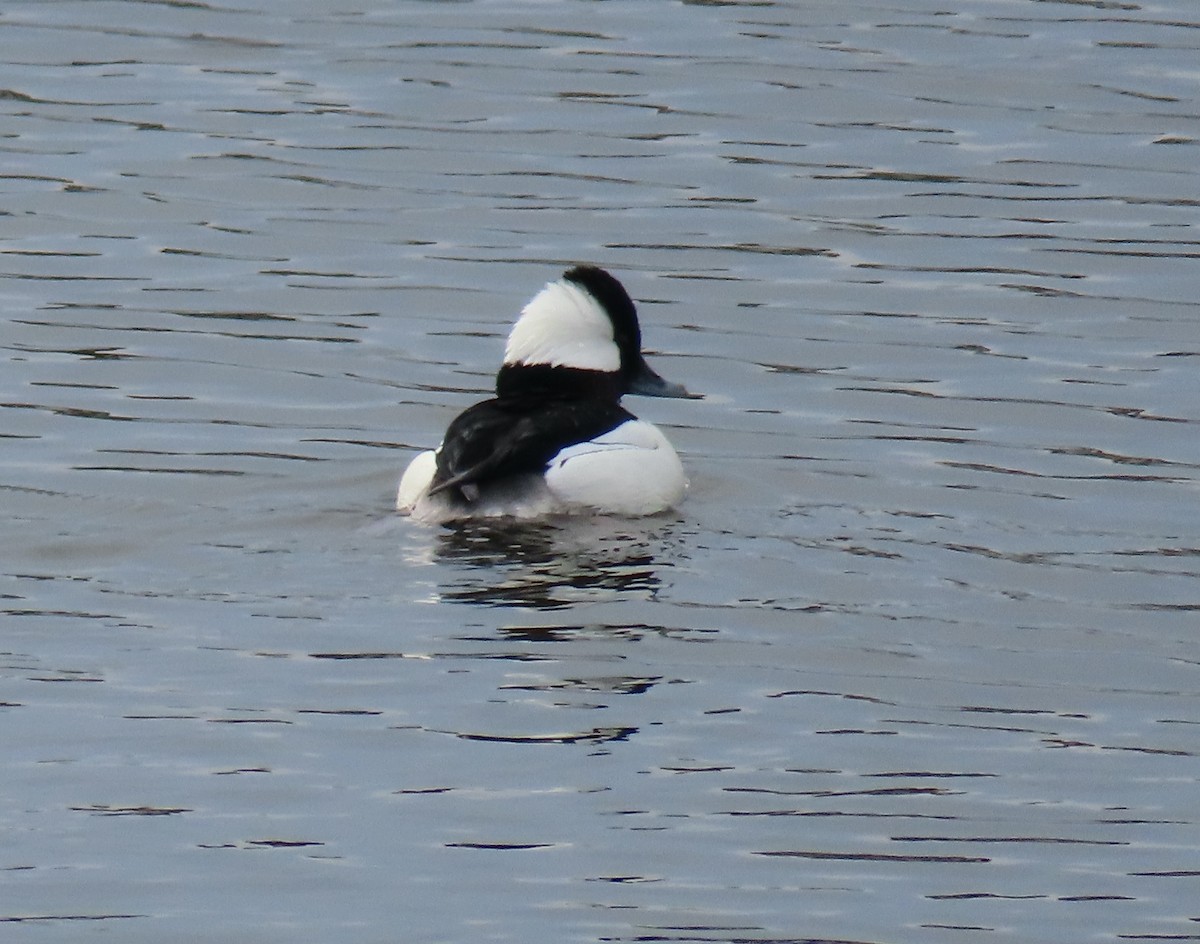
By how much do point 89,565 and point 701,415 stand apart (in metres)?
3.19

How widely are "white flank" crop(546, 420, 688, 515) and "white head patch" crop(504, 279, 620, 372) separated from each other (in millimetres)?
393

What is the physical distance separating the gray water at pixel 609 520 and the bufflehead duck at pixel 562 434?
0.13 metres

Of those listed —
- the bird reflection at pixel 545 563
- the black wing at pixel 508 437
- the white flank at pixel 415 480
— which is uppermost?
the black wing at pixel 508 437

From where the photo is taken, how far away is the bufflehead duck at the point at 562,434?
28.0 feet

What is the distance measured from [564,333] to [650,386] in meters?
0.59

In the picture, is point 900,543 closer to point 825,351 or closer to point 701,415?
point 701,415

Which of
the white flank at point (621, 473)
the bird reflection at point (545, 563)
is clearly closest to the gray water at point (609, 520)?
the bird reflection at point (545, 563)

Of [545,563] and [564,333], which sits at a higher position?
[564,333]

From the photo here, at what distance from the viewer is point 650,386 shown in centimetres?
973

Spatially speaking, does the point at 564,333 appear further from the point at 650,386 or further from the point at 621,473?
the point at 621,473

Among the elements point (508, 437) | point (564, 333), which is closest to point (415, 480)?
point (508, 437)

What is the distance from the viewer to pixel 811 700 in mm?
6836

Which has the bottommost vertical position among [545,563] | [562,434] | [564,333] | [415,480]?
[545,563]

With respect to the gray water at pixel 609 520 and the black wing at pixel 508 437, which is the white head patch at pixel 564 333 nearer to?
the black wing at pixel 508 437
